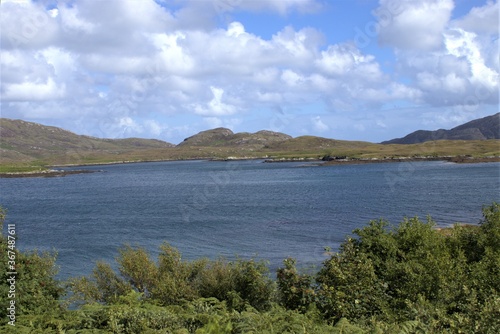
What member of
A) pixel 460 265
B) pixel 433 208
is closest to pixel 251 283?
pixel 460 265

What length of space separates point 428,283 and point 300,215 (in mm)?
57068

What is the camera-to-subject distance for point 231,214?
263ft

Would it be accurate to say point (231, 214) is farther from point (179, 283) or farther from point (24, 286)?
point (24, 286)

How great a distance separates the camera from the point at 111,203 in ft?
336

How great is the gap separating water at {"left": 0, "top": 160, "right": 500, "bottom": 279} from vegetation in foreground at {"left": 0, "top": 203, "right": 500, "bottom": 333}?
266 inches

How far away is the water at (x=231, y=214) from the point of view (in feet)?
176

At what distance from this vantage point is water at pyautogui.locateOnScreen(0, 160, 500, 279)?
53.8 m

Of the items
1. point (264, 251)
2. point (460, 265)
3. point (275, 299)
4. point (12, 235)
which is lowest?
point (264, 251)

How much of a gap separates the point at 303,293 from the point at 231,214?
59.8 meters

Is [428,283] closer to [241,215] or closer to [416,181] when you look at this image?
[241,215]

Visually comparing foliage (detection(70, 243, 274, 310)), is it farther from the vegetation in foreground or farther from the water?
the water

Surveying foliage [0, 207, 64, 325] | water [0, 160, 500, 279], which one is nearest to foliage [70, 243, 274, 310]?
foliage [0, 207, 64, 325]

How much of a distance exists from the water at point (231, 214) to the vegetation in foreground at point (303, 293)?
6764 mm

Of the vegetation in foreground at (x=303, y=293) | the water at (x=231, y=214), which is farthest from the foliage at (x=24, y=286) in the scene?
the water at (x=231, y=214)
